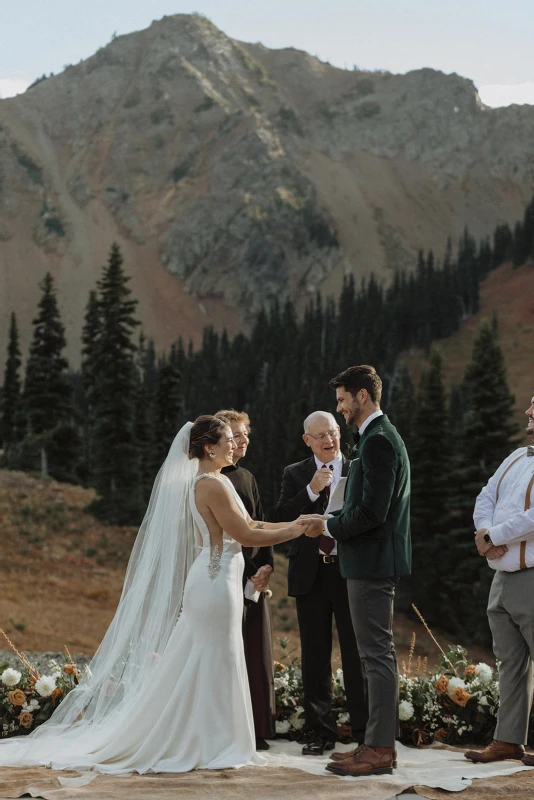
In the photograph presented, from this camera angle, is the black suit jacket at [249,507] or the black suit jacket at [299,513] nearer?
the black suit jacket at [299,513]

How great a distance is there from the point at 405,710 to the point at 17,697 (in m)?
3.32

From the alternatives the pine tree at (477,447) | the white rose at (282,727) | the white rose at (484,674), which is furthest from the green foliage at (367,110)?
the white rose at (282,727)

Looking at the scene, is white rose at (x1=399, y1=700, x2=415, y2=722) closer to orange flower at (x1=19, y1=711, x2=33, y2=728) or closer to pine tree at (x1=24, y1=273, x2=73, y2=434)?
orange flower at (x1=19, y1=711, x2=33, y2=728)

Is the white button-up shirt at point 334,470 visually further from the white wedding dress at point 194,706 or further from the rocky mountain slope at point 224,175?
the rocky mountain slope at point 224,175

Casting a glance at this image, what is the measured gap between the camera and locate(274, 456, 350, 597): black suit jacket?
7.89 metres

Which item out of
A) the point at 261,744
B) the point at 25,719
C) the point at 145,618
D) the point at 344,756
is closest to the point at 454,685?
the point at 344,756

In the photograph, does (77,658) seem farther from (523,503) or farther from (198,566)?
(523,503)

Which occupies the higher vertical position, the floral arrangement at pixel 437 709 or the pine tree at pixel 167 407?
the pine tree at pixel 167 407

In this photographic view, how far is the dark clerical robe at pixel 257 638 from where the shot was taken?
25.9 feet

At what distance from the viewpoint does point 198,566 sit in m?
7.32

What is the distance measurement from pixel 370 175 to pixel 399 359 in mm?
87957

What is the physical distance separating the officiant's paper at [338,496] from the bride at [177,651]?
1.79 feet

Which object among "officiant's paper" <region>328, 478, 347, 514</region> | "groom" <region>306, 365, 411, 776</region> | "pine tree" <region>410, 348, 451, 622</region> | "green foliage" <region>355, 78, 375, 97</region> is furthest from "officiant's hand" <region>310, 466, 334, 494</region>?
"green foliage" <region>355, 78, 375, 97</region>

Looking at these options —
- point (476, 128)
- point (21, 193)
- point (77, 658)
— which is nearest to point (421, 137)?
point (476, 128)
